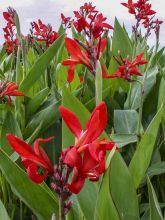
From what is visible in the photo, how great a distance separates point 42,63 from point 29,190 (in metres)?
0.64

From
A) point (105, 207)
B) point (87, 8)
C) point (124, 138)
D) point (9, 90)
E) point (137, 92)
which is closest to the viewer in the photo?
point (105, 207)

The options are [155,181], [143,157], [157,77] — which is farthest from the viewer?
[157,77]

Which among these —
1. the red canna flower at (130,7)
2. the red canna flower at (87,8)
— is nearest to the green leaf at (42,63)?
the red canna flower at (130,7)

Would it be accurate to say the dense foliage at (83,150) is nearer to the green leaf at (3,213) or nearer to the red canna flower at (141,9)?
the green leaf at (3,213)

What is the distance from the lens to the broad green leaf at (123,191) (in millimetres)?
931

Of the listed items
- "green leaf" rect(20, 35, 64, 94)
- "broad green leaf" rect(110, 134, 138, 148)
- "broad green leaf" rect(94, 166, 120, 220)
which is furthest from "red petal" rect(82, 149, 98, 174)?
"green leaf" rect(20, 35, 64, 94)

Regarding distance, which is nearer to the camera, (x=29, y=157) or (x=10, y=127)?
(x=29, y=157)

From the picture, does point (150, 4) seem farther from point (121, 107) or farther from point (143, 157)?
point (143, 157)

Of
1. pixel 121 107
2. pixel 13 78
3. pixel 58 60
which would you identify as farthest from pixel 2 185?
pixel 58 60

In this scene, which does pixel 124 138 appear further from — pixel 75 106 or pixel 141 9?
pixel 141 9

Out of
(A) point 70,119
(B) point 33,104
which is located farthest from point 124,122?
(A) point 70,119

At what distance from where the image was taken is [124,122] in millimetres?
1437

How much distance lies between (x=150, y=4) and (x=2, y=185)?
1.32 m

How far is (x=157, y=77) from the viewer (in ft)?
5.83
